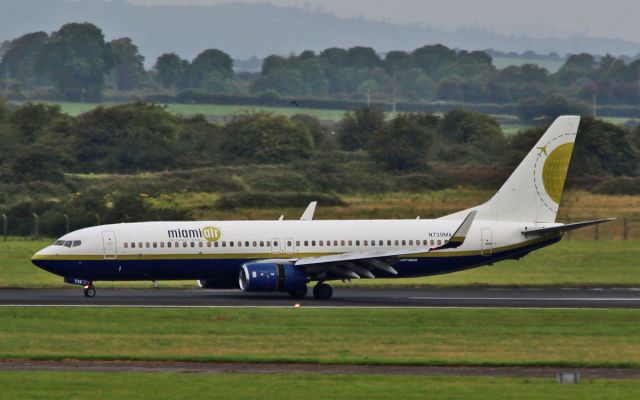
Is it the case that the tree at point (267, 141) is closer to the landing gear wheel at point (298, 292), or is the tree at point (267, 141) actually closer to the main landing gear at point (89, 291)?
the landing gear wheel at point (298, 292)

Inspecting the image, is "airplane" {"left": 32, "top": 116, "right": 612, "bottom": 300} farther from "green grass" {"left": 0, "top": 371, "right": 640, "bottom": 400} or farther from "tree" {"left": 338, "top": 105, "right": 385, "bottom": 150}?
"tree" {"left": 338, "top": 105, "right": 385, "bottom": 150}

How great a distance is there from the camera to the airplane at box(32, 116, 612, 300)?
169 feet

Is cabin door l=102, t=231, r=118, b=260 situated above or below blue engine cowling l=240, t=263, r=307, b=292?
above

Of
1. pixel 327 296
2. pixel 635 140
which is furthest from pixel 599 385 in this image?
pixel 635 140

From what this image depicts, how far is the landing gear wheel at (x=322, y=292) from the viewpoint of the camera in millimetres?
51938

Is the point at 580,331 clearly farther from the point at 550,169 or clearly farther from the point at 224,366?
the point at 550,169

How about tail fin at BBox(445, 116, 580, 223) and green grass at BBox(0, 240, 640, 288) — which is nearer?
tail fin at BBox(445, 116, 580, 223)

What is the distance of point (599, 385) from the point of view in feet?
97.3

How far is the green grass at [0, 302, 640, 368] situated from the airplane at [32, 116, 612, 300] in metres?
5.48

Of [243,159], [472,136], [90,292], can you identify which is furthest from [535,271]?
[472,136]

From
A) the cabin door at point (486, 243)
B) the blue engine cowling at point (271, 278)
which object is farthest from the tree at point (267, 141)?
the blue engine cowling at point (271, 278)

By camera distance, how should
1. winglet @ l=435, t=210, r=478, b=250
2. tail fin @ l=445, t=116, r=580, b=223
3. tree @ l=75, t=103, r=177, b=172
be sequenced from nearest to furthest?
winglet @ l=435, t=210, r=478, b=250 → tail fin @ l=445, t=116, r=580, b=223 → tree @ l=75, t=103, r=177, b=172

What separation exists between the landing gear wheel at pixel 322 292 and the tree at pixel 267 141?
50136 millimetres

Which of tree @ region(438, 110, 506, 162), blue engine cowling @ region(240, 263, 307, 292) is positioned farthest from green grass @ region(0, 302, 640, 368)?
tree @ region(438, 110, 506, 162)
